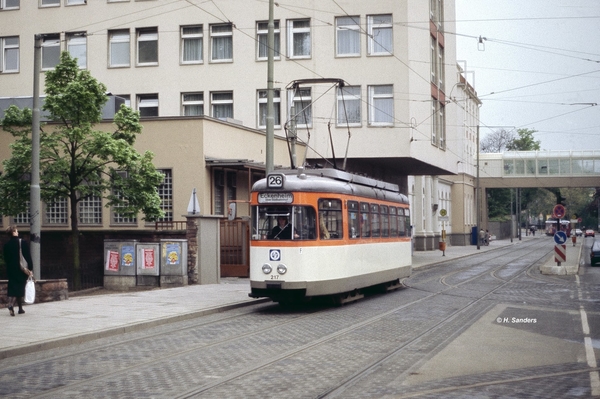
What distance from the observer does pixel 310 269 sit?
708 inches

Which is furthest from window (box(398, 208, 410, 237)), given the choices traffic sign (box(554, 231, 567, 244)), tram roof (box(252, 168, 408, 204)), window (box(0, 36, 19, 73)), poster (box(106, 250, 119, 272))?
window (box(0, 36, 19, 73))

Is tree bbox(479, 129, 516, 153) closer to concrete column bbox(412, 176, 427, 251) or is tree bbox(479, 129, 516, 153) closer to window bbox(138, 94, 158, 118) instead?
concrete column bbox(412, 176, 427, 251)

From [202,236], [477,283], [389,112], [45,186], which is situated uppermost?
[389,112]

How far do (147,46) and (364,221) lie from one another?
23.9m

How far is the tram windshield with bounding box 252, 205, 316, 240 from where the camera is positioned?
59.1 feet

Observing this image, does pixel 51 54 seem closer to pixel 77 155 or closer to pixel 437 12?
pixel 77 155

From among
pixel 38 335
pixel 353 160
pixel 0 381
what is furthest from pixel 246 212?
pixel 0 381

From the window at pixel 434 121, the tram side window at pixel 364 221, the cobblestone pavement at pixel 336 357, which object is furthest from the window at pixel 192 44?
the cobblestone pavement at pixel 336 357

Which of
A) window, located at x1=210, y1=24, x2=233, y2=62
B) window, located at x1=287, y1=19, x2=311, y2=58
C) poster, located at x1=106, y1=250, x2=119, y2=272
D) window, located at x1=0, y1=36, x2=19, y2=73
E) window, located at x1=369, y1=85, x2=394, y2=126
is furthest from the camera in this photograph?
window, located at x1=0, y1=36, x2=19, y2=73

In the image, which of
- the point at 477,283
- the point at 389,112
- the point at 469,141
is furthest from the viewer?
the point at 469,141

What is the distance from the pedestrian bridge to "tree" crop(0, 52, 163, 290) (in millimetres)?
61733

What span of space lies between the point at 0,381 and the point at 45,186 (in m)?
17.5

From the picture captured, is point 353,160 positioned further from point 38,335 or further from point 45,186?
point 38,335

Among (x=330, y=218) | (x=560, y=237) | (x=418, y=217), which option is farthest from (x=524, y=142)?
(x=330, y=218)
